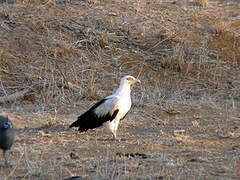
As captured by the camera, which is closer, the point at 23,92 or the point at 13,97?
the point at 13,97

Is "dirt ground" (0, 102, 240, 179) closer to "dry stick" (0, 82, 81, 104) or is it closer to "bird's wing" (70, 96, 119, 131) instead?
"bird's wing" (70, 96, 119, 131)

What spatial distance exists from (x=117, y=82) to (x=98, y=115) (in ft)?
14.8

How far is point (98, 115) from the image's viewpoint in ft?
31.0

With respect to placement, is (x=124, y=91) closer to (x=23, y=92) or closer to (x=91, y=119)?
(x=91, y=119)

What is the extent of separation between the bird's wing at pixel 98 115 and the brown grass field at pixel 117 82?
0.63 feet

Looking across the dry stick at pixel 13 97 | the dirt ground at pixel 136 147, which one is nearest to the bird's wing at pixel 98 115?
the dirt ground at pixel 136 147

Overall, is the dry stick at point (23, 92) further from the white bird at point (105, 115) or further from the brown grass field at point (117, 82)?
the white bird at point (105, 115)

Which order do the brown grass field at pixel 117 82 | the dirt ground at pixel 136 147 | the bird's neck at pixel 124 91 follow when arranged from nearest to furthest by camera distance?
the dirt ground at pixel 136 147
the brown grass field at pixel 117 82
the bird's neck at pixel 124 91

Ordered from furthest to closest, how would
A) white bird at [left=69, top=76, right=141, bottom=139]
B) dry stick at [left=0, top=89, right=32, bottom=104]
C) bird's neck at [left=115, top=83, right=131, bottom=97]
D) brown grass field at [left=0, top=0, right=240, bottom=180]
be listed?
dry stick at [left=0, top=89, right=32, bottom=104] → bird's neck at [left=115, top=83, right=131, bottom=97] → white bird at [left=69, top=76, right=141, bottom=139] → brown grass field at [left=0, top=0, right=240, bottom=180]

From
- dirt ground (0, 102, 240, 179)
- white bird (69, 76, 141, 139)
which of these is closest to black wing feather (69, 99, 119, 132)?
white bird (69, 76, 141, 139)

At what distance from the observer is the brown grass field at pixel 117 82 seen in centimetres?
756

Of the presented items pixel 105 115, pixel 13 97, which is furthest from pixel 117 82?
pixel 105 115

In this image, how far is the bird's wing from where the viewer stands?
30.9 ft

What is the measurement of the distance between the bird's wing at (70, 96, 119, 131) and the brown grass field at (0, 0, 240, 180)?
0.19 metres
